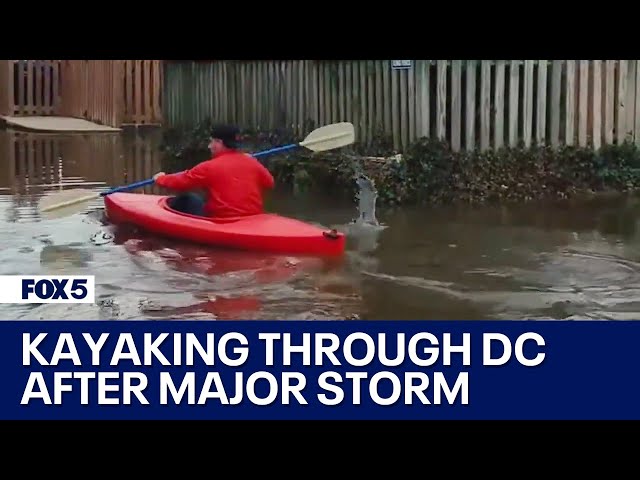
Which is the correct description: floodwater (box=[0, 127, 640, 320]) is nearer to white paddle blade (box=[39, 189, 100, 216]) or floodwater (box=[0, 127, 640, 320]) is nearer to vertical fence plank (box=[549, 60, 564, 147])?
white paddle blade (box=[39, 189, 100, 216])

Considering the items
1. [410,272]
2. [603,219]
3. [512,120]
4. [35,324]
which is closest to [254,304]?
[410,272]

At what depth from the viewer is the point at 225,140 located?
666cm

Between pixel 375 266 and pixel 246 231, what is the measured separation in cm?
84

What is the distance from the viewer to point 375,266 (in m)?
6.29

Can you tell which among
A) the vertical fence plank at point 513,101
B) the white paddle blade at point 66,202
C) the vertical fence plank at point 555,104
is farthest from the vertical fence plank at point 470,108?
the white paddle blade at point 66,202

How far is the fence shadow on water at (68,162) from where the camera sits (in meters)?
9.51

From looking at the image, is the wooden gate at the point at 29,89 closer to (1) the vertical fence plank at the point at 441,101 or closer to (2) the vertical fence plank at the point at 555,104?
(1) the vertical fence plank at the point at 441,101

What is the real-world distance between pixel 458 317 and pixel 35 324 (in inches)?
80.9

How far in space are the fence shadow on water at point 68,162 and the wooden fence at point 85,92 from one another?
394 millimetres

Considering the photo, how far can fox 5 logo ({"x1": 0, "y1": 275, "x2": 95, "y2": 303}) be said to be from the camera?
4.77 m

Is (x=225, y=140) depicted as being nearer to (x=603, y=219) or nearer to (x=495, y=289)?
(x=495, y=289)

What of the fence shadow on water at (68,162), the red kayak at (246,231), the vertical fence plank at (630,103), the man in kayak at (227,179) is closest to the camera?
the red kayak at (246,231)

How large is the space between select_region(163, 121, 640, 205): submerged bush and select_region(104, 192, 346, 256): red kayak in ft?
5.53

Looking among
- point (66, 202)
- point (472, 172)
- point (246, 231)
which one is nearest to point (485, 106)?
point (472, 172)
